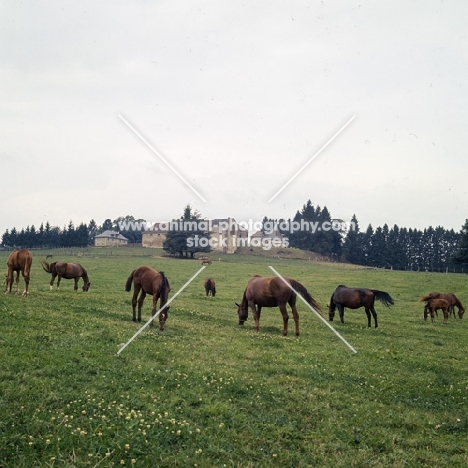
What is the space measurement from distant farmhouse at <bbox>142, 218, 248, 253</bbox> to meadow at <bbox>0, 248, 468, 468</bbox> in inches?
2531

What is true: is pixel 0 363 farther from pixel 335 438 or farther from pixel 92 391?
pixel 335 438

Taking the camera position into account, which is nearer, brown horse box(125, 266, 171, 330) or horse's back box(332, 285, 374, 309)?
brown horse box(125, 266, 171, 330)

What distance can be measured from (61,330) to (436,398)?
1061 cm

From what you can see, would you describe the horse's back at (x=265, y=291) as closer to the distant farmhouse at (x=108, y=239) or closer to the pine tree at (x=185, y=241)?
the pine tree at (x=185, y=241)

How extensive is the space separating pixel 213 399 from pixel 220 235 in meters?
91.6

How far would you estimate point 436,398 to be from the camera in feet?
34.5

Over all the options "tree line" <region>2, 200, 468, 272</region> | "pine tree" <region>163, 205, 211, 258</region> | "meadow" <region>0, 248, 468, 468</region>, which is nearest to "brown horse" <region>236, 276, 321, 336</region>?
"meadow" <region>0, 248, 468, 468</region>

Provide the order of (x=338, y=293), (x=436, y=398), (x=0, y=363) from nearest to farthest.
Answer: (x=0, y=363) < (x=436, y=398) < (x=338, y=293)

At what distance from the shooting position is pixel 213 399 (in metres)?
9.04

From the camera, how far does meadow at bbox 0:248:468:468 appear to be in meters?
7.00

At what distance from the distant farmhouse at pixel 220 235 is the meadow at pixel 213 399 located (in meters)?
64.3

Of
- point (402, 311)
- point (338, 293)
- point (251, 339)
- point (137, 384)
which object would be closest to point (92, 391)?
point (137, 384)

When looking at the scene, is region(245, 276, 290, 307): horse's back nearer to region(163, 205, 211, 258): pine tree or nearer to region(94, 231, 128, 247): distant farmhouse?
region(163, 205, 211, 258): pine tree

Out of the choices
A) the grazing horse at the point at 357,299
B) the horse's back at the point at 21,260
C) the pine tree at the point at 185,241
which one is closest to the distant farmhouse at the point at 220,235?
the pine tree at the point at 185,241
